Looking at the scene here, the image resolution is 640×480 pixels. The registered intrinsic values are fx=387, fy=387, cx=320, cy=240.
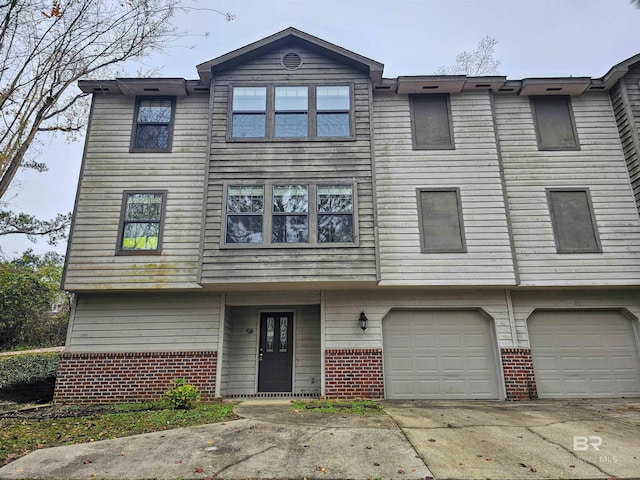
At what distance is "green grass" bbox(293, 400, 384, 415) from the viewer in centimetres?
674

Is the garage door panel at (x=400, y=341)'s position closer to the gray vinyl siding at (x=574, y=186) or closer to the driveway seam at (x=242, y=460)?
the gray vinyl siding at (x=574, y=186)

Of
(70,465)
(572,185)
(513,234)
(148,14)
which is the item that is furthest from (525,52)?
(70,465)

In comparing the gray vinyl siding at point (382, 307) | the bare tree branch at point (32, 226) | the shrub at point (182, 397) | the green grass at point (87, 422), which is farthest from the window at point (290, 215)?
the bare tree branch at point (32, 226)

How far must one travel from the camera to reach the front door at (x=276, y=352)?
29.6 feet

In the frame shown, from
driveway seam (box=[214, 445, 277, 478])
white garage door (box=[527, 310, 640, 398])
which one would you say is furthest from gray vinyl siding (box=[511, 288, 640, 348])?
driveway seam (box=[214, 445, 277, 478])

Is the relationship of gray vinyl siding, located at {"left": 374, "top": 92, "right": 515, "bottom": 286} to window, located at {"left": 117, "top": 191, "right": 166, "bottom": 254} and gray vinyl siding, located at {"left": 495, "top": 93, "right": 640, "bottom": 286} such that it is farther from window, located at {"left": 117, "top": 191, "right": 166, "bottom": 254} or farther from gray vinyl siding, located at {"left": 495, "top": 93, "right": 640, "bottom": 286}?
window, located at {"left": 117, "top": 191, "right": 166, "bottom": 254}

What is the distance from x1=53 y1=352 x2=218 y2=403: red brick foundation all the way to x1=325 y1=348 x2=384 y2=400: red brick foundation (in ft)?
8.36

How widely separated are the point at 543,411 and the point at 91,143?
1116 cm

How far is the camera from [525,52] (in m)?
17.0

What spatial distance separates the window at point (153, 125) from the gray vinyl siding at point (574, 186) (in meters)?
8.14

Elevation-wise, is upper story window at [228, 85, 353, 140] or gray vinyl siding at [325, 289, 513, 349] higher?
upper story window at [228, 85, 353, 140]

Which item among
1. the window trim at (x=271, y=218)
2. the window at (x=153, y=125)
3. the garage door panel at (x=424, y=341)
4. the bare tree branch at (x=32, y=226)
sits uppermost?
the window at (x=153, y=125)

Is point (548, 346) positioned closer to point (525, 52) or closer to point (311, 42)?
point (311, 42)

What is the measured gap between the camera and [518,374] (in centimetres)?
841
